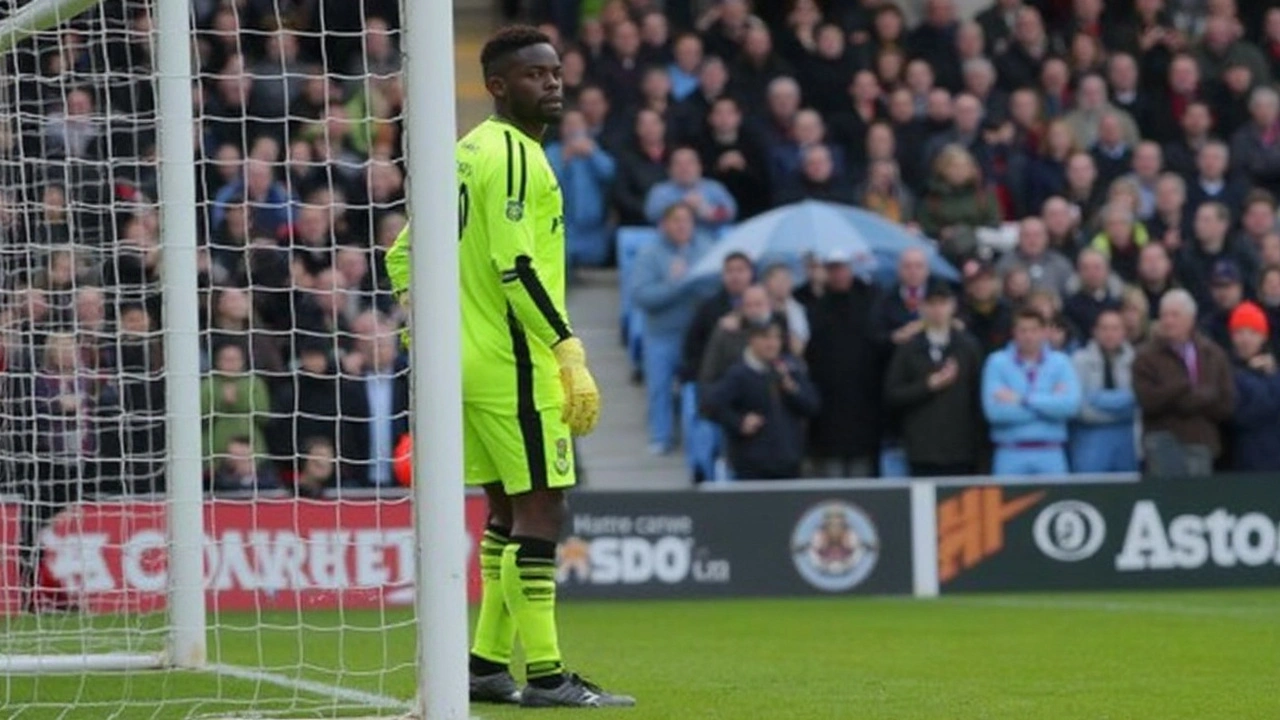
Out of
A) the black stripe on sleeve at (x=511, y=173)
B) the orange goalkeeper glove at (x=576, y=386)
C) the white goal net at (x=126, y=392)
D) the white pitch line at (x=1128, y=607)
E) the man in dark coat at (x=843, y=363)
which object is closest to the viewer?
the orange goalkeeper glove at (x=576, y=386)

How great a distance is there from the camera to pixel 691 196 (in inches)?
842

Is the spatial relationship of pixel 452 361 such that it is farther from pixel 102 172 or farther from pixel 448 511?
pixel 102 172

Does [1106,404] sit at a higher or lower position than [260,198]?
lower

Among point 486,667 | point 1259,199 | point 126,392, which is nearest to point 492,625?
point 486,667

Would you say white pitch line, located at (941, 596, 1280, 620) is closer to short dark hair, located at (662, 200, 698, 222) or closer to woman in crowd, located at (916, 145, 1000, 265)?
woman in crowd, located at (916, 145, 1000, 265)

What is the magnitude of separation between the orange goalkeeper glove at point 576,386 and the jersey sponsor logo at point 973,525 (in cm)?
989

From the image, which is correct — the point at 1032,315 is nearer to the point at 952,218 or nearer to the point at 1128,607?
the point at 952,218

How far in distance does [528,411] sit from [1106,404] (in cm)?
1080

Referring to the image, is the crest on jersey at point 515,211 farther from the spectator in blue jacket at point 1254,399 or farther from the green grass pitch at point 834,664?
the spectator in blue jacket at point 1254,399

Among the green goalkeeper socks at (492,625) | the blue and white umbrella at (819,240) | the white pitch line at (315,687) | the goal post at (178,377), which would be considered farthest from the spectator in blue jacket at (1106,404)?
the green goalkeeper socks at (492,625)

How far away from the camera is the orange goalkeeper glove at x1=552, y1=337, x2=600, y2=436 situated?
9719 mm

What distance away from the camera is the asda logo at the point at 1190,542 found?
64.2 feet

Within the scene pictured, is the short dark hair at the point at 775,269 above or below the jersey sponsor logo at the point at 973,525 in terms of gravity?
above

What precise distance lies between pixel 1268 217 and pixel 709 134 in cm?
423
